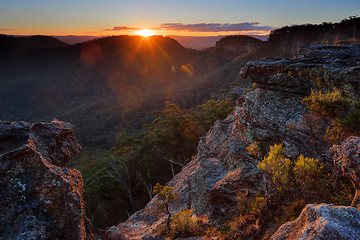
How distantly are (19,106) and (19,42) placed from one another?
294ft

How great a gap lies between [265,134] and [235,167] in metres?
1.75

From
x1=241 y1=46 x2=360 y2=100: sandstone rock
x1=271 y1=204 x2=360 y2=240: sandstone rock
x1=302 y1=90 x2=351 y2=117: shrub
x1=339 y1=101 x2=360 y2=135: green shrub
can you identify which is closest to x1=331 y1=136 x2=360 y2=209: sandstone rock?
x1=271 y1=204 x2=360 y2=240: sandstone rock

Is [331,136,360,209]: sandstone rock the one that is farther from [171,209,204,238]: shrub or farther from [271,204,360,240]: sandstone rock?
[171,209,204,238]: shrub

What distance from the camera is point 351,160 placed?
402 cm

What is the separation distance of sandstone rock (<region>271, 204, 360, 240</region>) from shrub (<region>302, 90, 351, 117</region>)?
3519 mm

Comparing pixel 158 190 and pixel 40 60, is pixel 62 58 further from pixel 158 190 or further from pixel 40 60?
pixel 158 190

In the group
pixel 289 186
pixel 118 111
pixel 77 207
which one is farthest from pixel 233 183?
pixel 118 111

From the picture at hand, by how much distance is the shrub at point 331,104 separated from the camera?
5.59m

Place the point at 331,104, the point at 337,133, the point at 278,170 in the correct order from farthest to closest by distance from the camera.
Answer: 1. the point at 331,104
2. the point at 337,133
3. the point at 278,170

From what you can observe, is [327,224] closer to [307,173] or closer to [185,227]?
[307,173]

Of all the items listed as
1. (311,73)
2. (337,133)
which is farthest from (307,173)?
(311,73)

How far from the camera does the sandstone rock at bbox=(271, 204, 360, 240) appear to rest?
2728mm

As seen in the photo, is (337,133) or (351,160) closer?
(351,160)

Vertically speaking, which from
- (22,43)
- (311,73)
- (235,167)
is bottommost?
(235,167)
